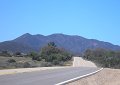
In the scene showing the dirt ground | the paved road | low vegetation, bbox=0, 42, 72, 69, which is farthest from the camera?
low vegetation, bbox=0, 42, 72, 69

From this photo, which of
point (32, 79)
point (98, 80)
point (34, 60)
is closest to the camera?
point (32, 79)

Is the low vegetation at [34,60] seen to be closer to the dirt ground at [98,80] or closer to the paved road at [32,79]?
the dirt ground at [98,80]

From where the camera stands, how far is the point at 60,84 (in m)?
25.0

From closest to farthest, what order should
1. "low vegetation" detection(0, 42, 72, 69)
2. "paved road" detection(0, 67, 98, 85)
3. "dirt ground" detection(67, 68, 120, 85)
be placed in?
"paved road" detection(0, 67, 98, 85) < "dirt ground" detection(67, 68, 120, 85) < "low vegetation" detection(0, 42, 72, 69)

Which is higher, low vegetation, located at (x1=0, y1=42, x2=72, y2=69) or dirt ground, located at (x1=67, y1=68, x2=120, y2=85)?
low vegetation, located at (x1=0, y1=42, x2=72, y2=69)

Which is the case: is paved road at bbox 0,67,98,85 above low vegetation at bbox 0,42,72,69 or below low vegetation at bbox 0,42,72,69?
below

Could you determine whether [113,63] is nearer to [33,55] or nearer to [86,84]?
[33,55]

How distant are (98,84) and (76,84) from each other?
3645 millimetres

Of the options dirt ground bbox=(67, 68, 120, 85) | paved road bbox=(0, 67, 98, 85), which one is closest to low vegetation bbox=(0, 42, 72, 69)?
dirt ground bbox=(67, 68, 120, 85)

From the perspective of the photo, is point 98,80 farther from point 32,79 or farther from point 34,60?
point 34,60

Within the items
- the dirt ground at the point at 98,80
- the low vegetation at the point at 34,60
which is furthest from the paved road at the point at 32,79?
the low vegetation at the point at 34,60

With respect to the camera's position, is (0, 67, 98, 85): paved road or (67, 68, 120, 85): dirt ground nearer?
(0, 67, 98, 85): paved road

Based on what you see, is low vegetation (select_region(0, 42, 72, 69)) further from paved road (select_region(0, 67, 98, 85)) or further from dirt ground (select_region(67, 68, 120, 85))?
paved road (select_region(0, 67, 98, 85))

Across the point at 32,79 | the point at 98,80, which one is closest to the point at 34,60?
the point at 98,80
